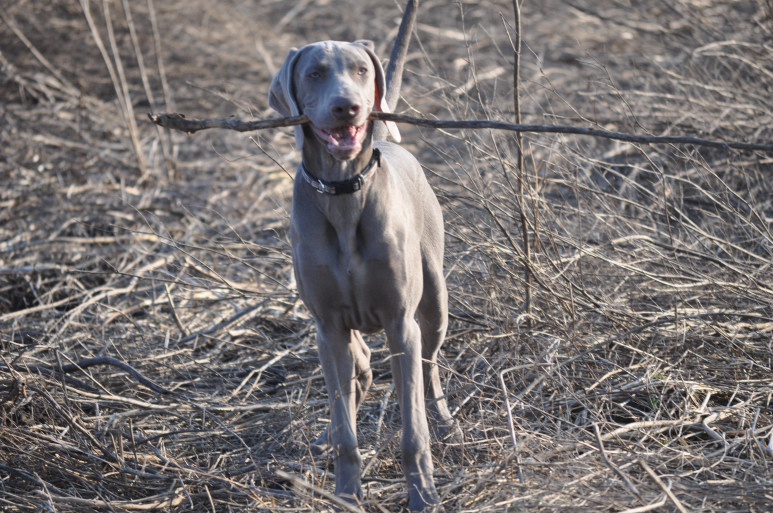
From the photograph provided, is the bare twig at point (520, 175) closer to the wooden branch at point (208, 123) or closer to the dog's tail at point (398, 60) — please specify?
the dog's tail at point (398, 60)

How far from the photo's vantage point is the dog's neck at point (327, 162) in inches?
120

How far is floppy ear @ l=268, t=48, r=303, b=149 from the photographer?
304 centimetres

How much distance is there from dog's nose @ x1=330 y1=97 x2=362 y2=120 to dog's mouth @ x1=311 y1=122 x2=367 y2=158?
0.21 feet

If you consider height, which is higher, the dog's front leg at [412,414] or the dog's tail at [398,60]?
the dog's tail at [398,60]

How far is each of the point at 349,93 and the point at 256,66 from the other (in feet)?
24.7

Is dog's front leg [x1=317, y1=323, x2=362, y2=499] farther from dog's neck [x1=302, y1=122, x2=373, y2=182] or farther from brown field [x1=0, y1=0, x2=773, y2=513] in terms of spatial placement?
dog's neck [x1=302, y1=122, x2=373, y2=182]

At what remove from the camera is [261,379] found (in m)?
4.62

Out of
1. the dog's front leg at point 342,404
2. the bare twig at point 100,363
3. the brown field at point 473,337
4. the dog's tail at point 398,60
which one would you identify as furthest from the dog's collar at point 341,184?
the bare twig at point 100,363

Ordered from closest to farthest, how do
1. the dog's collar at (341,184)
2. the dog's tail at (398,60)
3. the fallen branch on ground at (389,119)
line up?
1. the fallen branch on ground at (389,119)
2. the dog's collar at (341,184)
3. the dog's tail at (398,60)

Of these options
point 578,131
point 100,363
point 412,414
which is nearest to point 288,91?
point 578,131

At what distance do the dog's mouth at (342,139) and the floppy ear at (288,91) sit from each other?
0.17 metres

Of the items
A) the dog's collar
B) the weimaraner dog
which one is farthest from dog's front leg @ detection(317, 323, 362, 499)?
the dog's collar

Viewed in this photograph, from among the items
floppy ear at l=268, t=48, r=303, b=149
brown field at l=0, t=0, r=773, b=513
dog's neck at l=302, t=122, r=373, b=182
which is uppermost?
floppy ear at l=268, t=48, r=303, b=149

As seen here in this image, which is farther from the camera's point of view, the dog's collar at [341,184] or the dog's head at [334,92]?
the dog's collar at [341,184]
